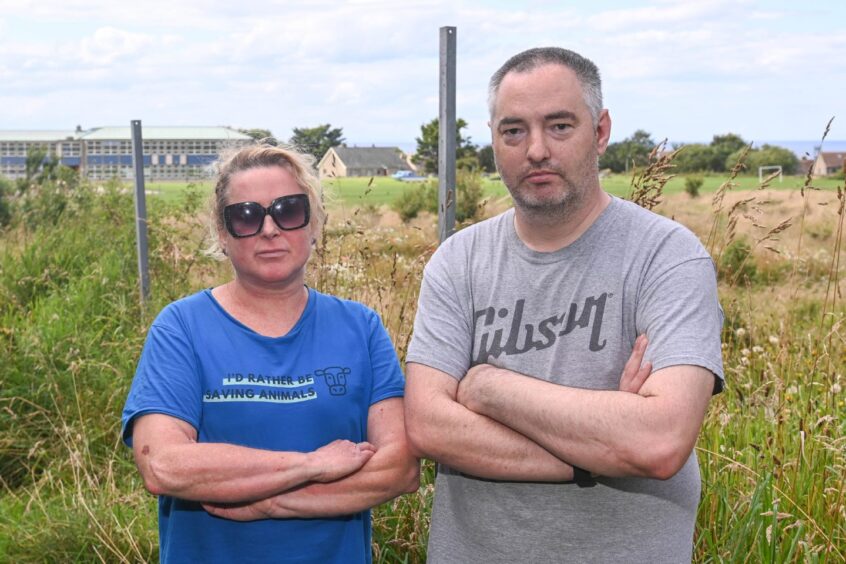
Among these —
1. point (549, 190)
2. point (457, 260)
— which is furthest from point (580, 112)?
point (457, 260)

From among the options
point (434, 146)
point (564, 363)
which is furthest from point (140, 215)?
point (564, 363)

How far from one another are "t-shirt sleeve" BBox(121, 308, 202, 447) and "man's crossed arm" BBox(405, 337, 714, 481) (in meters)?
0.62

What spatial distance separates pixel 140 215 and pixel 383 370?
588 cm

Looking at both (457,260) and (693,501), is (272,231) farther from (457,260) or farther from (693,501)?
(693,501)

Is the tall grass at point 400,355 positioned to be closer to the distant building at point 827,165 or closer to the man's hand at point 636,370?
the distant building at point 827,165

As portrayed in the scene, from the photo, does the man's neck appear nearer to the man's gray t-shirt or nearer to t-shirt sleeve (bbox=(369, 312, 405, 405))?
the man's gray t-shirt

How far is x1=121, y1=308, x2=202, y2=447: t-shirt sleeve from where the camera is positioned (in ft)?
8.33

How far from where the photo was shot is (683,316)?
7.91 ft

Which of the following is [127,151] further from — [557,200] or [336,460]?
[557,200]

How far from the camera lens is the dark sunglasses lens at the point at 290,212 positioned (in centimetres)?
271

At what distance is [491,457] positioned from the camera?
250 cm

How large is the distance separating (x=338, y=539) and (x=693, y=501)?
3.20 feet

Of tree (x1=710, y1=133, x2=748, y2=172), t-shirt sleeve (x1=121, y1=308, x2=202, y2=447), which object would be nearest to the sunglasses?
t-shirt sleeve (x1=121, y1=308, x2=202, y2=447)

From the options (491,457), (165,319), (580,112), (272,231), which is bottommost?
(491,457)
